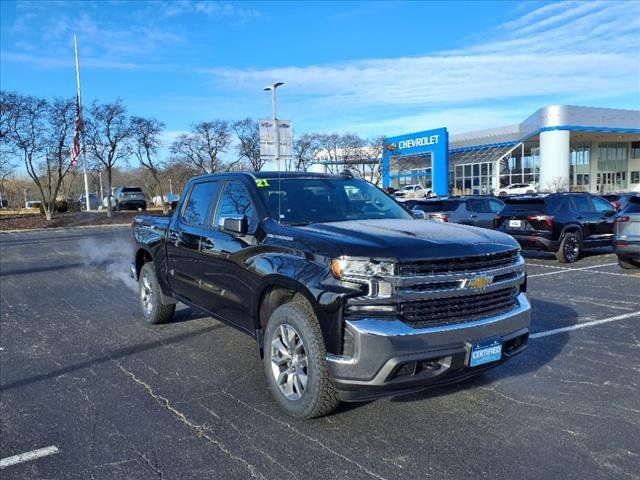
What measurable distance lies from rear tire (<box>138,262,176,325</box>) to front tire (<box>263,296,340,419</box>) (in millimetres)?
2899

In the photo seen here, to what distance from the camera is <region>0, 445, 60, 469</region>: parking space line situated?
3428 mm

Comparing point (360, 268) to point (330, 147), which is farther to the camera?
point (330, 147)

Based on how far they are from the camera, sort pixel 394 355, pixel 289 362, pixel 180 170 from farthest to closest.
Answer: pixel 180 170 < pixel 289 362 < pixel 394 355

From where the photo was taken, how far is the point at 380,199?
213 inches

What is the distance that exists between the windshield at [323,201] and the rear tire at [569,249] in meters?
8.26

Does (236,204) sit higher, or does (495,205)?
(236,204)

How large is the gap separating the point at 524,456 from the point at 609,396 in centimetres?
138

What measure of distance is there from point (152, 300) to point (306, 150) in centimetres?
3743

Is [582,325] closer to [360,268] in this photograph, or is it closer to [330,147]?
[360,268]

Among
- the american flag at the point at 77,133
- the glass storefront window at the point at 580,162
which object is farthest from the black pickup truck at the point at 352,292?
the glass storefront window at the point at 580,162

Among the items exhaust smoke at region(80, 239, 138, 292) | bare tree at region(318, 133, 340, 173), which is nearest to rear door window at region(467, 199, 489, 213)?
exhaust smoke at region(80, 239, 138, 292)

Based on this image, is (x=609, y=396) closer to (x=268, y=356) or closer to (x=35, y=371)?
(x=268, y=356)

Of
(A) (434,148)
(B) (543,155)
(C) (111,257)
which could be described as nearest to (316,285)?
(C) (111,257)

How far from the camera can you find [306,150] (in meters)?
43.3
